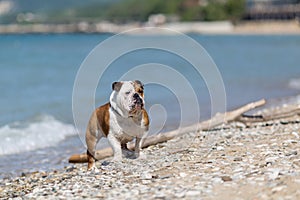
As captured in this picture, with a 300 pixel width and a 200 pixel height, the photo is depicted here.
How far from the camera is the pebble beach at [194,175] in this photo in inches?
238

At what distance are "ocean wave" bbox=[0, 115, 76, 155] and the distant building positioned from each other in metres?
140

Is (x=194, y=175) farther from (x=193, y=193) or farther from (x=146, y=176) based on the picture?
(x=193, y=193)

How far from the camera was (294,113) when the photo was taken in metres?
12.0

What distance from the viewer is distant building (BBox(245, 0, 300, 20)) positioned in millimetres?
149000

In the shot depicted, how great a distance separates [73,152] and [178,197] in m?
5.71

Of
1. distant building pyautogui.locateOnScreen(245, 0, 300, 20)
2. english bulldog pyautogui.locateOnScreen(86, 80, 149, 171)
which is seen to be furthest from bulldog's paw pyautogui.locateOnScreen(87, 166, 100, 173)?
distant building pyautogui.locateOnScreen(245, 0, 300, 20)

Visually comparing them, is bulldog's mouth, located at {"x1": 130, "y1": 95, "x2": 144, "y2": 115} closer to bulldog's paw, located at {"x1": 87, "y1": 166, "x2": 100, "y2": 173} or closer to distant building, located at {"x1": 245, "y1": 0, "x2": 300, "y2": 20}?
bulldog's paw, located at {"x1": 87, "y1": 166, "x2": 100, "y2": 173}

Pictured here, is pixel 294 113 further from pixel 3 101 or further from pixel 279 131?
pixel 3 101

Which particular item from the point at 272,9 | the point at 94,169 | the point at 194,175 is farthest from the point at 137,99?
the point at 272,9

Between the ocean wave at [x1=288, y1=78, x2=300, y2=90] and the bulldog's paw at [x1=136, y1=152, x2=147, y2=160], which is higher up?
the ocean wave at [x1=288, y1=78, x2=300, y2=90]

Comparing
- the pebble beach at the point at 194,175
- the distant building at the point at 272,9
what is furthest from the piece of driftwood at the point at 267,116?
the distant building at the point at 272,9

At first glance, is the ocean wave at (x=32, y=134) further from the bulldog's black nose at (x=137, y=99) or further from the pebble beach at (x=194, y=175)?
the bulldog's black nose at (x=137, y=99)

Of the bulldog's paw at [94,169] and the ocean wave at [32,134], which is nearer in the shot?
the bulldog's paw at [94,169]

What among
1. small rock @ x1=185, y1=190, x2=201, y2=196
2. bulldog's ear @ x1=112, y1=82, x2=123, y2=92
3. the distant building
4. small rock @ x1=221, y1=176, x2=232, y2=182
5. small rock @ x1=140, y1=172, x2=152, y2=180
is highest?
the distant building
